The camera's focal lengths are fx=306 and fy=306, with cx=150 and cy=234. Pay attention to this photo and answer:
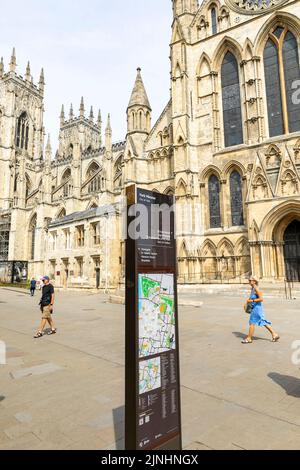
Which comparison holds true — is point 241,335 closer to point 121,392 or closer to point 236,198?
point 121,392

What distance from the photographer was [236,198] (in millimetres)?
23203

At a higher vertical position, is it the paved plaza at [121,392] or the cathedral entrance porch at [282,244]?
the cathedral entrance porch at [282,244]

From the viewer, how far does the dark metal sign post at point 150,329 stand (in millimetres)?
2604

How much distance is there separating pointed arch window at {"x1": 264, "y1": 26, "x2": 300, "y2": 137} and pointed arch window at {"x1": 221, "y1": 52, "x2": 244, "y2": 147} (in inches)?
88.9

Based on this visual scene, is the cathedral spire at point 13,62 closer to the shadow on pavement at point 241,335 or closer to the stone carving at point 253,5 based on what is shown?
the stone carving at point 253,5

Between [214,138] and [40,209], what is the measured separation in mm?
28080

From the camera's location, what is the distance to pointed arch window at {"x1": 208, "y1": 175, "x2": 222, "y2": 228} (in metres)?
23.8

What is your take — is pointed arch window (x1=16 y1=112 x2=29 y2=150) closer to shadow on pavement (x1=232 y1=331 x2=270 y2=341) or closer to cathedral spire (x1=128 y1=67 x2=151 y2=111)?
cathedral spire (x1=128 y1=67 x2=151 y2=111)

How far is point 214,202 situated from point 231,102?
8.31 metres

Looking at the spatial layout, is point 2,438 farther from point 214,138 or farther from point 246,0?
point 246,0

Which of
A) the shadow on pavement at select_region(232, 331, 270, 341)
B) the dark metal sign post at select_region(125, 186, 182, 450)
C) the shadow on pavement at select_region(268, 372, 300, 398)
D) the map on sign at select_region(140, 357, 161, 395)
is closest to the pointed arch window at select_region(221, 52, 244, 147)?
the shadow on pavement at select_region(232, 331, 270, 341)

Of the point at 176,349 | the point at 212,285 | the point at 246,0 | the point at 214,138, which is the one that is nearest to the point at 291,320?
the point at 176,349

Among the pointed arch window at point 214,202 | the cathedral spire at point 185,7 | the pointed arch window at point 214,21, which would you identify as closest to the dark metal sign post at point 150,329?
the pointed arch window at point 214,202

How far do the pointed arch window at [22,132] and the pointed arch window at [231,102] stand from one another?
4702 cm
